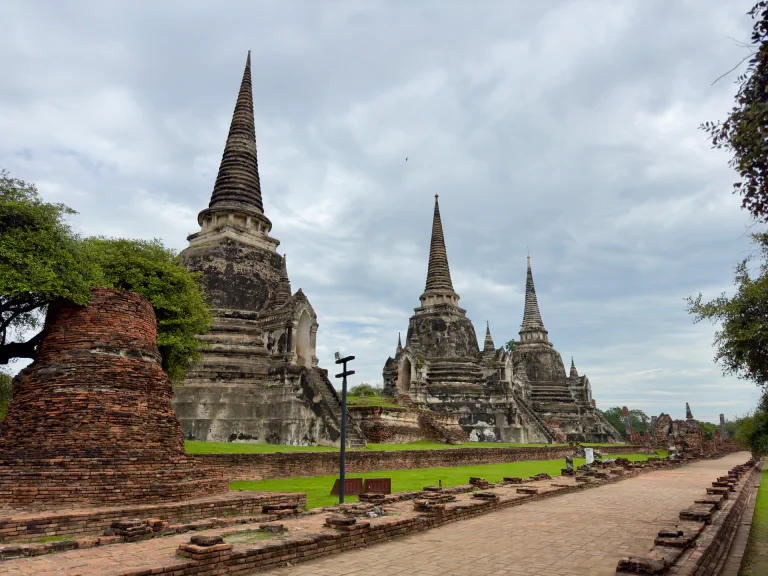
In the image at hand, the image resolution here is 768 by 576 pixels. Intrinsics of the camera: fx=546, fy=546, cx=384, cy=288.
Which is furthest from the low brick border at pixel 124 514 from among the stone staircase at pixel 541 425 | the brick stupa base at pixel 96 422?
the stone staircase at pixel 541 425

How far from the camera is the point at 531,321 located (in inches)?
2206

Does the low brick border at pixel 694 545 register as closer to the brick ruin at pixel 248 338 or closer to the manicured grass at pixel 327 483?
the manicured grass at pixel 327 483

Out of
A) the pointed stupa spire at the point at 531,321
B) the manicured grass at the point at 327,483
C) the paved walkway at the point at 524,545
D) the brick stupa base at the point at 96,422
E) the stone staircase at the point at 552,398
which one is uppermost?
the pointed stupa spire at the point at 531,321

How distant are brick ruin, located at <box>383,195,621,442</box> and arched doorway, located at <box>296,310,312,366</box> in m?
12.4

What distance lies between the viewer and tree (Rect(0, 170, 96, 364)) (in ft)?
34.3

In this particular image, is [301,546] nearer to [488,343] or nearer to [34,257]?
[34,257]

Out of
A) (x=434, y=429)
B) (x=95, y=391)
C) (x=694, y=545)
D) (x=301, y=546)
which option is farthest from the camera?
(x=434, y=429)

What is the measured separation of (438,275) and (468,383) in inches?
379

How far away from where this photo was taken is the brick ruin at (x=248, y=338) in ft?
70.3

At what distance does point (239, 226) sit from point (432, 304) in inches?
781

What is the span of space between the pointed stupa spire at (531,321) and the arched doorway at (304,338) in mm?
35125

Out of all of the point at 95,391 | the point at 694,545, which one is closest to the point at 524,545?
the point at 694,545

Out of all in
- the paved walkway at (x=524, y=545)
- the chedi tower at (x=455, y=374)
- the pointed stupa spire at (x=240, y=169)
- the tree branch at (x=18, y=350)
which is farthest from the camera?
the chedi tower at (x=455, y=374)

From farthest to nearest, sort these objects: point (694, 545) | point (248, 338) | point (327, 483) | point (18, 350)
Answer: point (248, 338)
point (327, 483)
point (18, 350)
point (694, 545)
